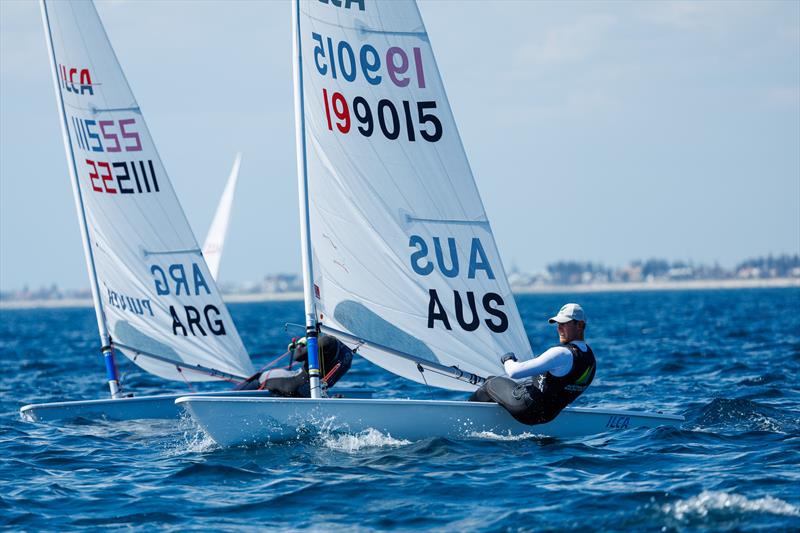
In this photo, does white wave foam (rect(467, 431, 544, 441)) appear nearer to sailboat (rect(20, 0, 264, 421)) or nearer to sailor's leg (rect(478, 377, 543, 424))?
sailor's leg (rect(478, 377, 543, 424))

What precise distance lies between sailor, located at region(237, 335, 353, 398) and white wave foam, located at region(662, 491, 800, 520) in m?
4.67

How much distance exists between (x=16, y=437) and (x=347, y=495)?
210 inches

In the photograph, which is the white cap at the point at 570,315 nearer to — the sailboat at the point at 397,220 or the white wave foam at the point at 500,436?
the sailboat at the point at 397,220

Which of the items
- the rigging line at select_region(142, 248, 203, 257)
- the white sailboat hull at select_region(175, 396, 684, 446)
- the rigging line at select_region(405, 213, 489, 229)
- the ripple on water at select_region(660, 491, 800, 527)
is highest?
the rigging line at select_region(405, 213, 489, 229)

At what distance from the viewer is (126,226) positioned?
14.2m

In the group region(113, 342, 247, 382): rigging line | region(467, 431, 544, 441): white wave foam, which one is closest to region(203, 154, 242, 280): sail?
region(113, 342, 247, 382): rigging line

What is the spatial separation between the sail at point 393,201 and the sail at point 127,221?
3997mm

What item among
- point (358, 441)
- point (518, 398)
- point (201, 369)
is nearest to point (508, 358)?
point (518, 398)

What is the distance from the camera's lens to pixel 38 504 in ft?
27.9

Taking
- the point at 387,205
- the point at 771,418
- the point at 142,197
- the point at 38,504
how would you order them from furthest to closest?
the point at 142,197
the point at 771,418
the point at 387,205
the point at 38,504

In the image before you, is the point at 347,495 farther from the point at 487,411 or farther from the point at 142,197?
the point at 142,197

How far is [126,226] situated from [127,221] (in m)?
Answer: 0.07

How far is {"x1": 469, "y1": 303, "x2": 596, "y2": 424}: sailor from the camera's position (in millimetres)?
9734

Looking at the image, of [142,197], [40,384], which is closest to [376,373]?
[40,384]
